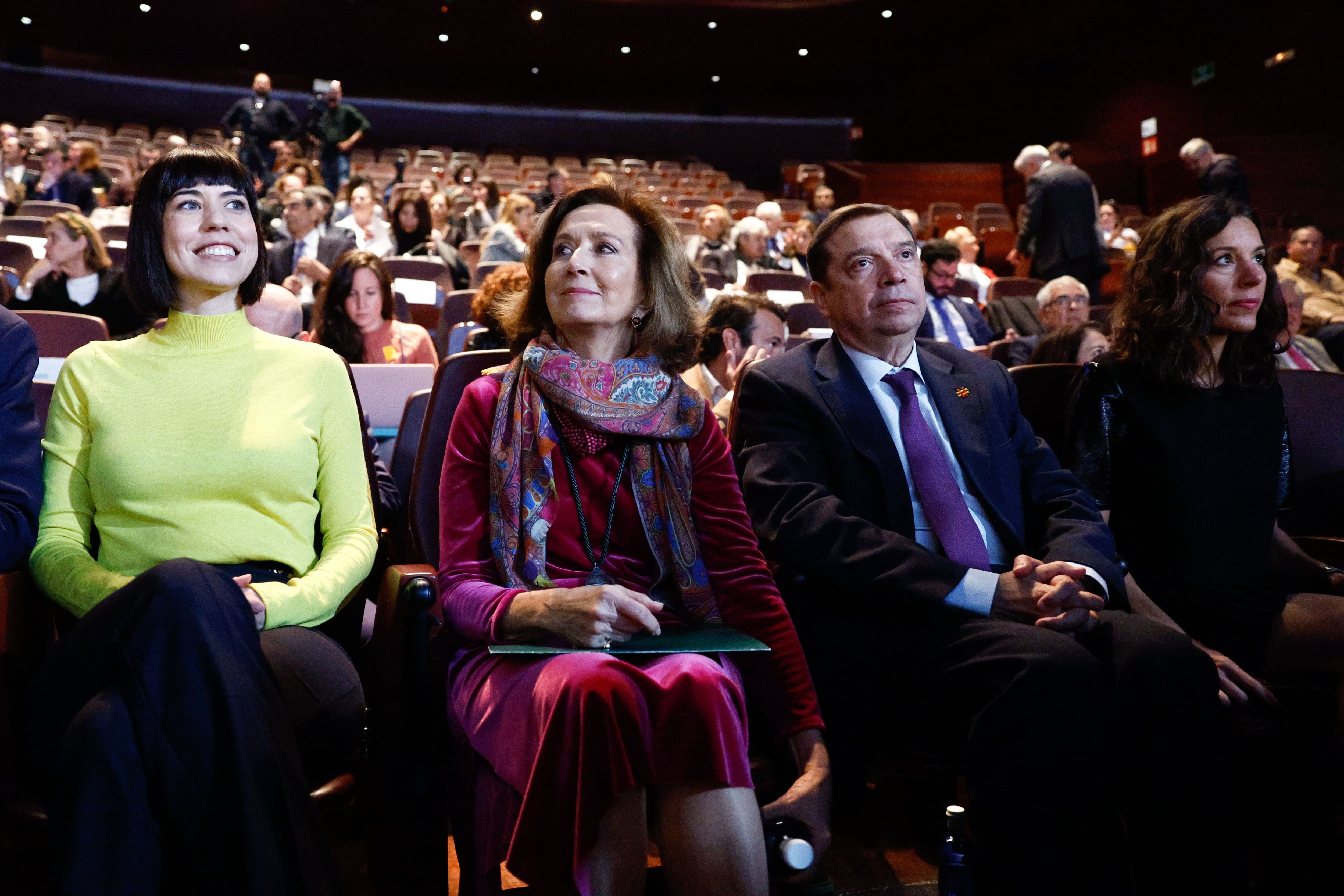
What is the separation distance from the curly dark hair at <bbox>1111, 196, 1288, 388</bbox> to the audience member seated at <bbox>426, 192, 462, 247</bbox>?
5151 millimetres

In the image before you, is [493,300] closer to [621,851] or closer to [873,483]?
[873,483]

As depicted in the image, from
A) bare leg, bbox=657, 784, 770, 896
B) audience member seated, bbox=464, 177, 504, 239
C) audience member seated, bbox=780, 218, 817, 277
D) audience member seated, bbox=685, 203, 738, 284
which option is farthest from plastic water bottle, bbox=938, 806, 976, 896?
audience member seated, bbox=780, 218, 817, 277

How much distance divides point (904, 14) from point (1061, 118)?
2273mm

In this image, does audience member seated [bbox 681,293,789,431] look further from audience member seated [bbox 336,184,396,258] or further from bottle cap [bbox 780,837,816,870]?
audience member seated [bbox 336,184,396,258]

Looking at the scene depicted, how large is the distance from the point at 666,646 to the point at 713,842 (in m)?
0.23

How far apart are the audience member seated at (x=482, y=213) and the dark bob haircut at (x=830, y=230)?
4768 mm

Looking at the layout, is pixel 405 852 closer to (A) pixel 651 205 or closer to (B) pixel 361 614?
(B) pixel 361 614

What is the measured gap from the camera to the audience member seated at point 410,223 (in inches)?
210

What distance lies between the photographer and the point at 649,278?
1.49 m

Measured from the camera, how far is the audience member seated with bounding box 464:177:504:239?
253 inches

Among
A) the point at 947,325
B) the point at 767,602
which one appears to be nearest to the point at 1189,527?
the point at 767,602

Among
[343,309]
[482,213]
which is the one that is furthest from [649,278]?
[482,213]

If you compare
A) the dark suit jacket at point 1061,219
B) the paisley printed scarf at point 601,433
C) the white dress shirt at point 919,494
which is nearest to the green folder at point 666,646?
the paisley printed scarf at point 601,433

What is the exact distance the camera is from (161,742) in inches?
40.7
